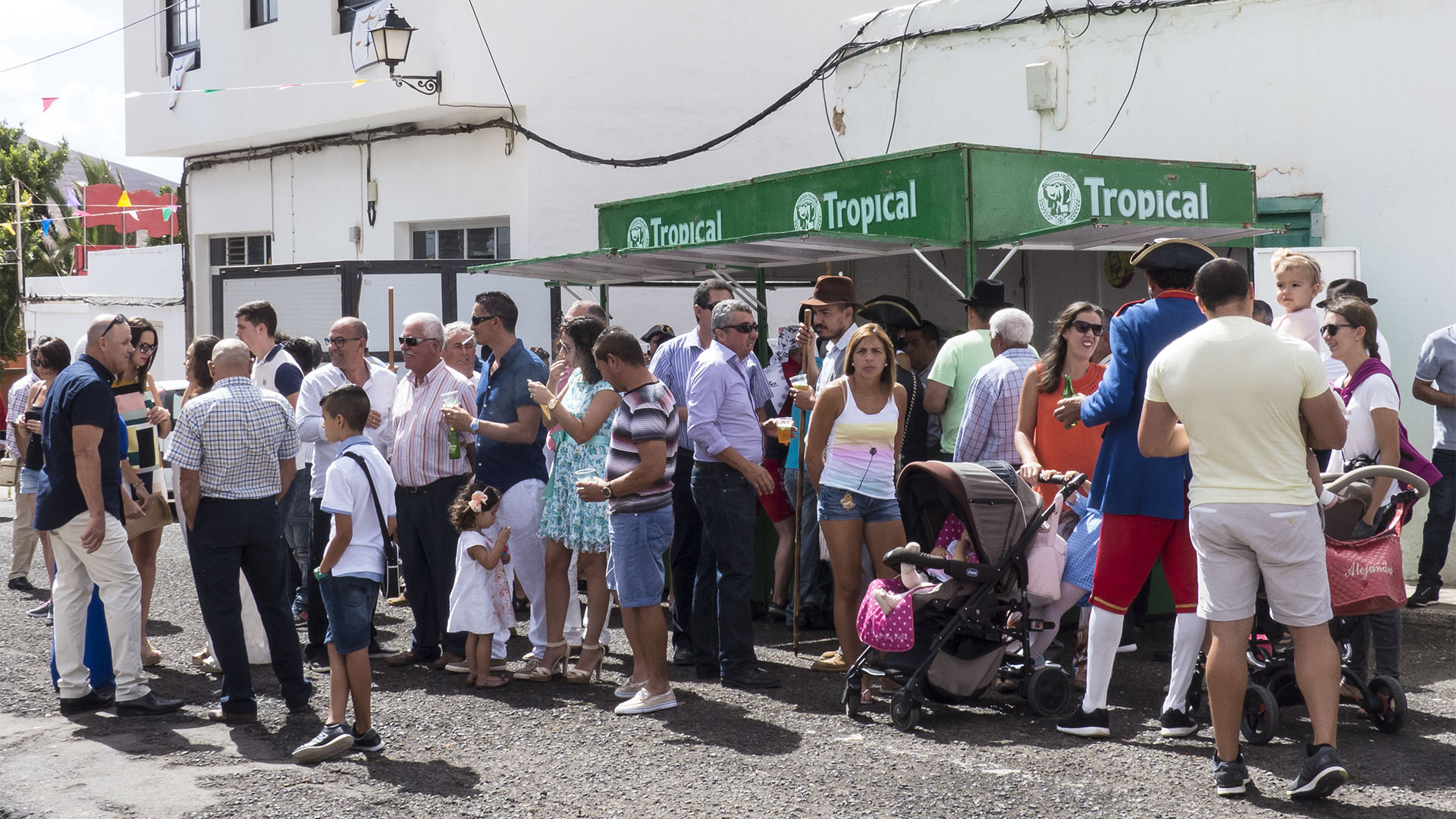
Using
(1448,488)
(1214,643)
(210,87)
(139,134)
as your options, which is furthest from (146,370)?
(139,134)

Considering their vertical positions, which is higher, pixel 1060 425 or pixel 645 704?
pixel 1060 425

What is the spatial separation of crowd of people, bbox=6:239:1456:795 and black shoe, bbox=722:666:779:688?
0.04 ft

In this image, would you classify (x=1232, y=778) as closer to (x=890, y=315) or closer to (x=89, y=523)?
(x=890, y=315)

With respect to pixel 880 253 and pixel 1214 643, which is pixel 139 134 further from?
pixel 1214 643

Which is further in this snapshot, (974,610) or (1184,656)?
(974,610)

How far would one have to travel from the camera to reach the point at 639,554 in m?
6.05

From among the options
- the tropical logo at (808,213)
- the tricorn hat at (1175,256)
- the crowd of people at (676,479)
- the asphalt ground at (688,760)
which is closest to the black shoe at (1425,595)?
the asphalt ground at (688,760)

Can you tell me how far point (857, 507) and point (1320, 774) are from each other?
2387 millimetres

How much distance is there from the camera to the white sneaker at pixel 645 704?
6102 mm

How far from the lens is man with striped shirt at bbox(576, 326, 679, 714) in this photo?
6.00 m

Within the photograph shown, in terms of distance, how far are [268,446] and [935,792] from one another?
133 inches

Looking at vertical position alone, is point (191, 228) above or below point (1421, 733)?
above

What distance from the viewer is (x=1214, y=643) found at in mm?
4676

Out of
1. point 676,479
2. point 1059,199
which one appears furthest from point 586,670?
point 1059,199
